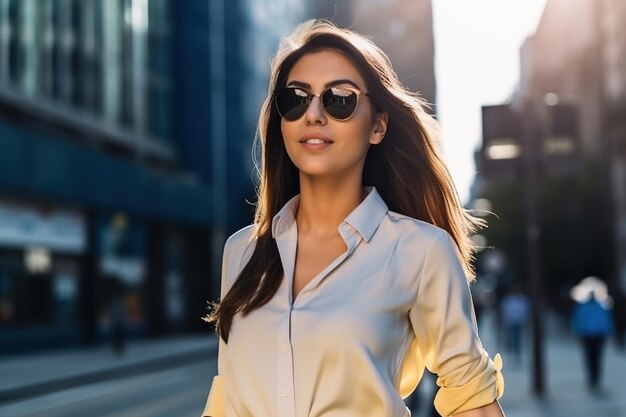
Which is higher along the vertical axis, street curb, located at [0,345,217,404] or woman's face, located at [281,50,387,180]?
woman's face, located at [281,50,387,180]

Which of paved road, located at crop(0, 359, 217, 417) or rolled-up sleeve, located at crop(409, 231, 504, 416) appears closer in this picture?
rolled-up sleeve, located at crop(409, 231, 504, 416)

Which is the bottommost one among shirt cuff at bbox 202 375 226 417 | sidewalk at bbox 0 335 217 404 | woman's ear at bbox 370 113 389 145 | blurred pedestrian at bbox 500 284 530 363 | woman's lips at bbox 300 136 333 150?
sidewalk at bbox 0 335 217 404

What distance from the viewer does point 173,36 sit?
4538cm

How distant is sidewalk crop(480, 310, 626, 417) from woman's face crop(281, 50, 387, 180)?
11346 millimetres

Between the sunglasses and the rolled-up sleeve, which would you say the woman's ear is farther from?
the rolled-up sleeve

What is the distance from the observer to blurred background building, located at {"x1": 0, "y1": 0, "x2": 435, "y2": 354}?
99.4 ft

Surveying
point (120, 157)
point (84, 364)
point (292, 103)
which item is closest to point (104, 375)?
point (84, 364)

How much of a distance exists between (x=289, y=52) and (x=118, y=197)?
111ft

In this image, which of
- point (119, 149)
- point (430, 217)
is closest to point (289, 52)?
point (430, 217)

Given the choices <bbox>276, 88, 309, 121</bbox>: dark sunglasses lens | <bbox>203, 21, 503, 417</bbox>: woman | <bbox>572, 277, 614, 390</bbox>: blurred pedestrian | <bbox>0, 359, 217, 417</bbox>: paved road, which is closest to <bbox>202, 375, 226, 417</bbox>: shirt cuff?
<bbox>203, 21, 503, 417</bbox>: woman

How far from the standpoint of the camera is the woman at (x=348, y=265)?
2604 millimetres

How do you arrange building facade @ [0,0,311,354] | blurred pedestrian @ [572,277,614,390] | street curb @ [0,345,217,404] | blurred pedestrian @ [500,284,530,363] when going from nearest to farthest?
blurred pedestrian @ [572,277,614,390] < street curb @ [0,345,217,404] < blurred pedestrian @ [500,284,530,363] < building facade @ [0,0,311,354]

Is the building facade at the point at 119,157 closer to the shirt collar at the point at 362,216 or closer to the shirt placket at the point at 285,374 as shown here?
the shirt collar at the point at 362,216

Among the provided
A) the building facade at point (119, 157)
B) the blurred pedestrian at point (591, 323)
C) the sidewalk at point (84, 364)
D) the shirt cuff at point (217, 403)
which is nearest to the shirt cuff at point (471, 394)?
the shirt cuff at point (217, 403)
